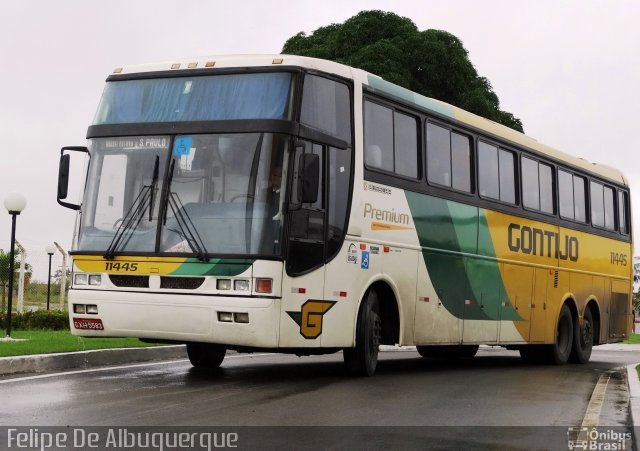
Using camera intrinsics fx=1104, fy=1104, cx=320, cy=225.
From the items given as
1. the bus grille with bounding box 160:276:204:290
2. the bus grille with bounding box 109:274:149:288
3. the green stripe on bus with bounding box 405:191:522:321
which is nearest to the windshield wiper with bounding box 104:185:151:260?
the bus grille with bounding box 109:274:149:288

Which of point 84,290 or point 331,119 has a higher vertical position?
point 331,119

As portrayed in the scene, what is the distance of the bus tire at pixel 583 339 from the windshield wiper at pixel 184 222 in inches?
431

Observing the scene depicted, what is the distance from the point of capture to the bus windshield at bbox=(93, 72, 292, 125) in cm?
1261

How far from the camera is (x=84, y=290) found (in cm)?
1280

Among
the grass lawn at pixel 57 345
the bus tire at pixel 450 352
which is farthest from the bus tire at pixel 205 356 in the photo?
the bus tire at pixel 450 352

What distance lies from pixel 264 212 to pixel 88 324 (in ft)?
8.13

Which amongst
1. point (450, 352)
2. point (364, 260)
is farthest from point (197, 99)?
point (450, 352)

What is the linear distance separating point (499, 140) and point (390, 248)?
185 inches

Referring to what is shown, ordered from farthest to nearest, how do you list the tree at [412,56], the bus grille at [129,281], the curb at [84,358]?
1. the tree at [412,56]
2. the curb at [84,358]
3. the bus grille at [129,281]

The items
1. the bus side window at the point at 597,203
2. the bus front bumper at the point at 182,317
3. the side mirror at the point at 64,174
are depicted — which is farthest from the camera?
the bus side window at the point at 597,203

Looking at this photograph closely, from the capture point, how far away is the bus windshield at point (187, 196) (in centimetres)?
1219

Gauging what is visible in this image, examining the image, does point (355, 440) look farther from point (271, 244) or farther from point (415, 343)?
point (415, 343)

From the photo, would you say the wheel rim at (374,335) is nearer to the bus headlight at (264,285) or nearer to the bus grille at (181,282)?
the bus headlight at (264,285)

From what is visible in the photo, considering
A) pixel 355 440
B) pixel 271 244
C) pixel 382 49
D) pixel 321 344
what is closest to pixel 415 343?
pixel 321 344
